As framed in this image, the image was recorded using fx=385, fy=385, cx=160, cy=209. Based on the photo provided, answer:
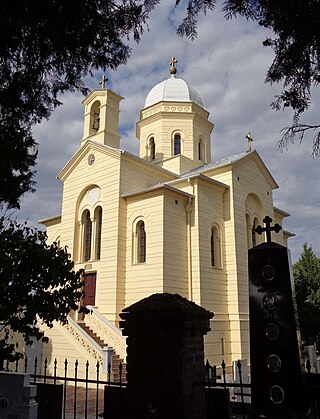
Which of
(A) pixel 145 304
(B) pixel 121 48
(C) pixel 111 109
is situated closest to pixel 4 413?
(A) pixel 145 304

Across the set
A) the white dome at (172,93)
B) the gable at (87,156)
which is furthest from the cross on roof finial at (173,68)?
the gable at (87,156)

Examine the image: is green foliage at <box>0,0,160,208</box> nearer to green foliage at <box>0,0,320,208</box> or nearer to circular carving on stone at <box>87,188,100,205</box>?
green foliage at <box>0,0,320,208</box>

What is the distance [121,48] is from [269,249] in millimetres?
3684

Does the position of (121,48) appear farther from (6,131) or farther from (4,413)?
(4,413)

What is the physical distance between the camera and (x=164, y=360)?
4.78m

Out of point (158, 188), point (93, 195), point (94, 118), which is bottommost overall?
point (158, 188)

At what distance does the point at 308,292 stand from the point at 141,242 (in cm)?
1393

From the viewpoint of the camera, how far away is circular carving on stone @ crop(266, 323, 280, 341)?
471 centimetres

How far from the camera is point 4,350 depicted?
7.95 m

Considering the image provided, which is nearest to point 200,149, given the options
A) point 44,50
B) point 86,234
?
point 86,234

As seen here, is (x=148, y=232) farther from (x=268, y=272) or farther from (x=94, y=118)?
(x=268, y=272)

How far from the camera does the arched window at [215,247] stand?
19219 millimetres

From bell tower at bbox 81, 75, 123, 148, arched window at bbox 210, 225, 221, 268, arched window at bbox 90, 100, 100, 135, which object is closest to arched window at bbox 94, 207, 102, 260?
bell tower at bbox 81, 75, 123, 148

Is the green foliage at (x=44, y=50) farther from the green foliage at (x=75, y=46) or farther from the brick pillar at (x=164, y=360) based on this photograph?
the brick pillar at (x=164, y=360)
